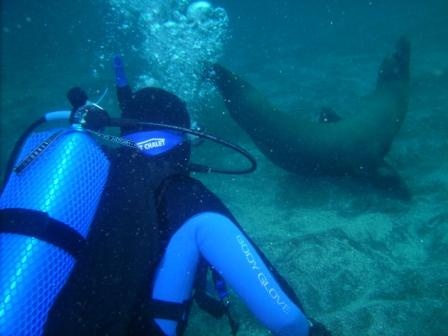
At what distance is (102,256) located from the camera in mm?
1764

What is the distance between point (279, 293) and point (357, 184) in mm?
3807

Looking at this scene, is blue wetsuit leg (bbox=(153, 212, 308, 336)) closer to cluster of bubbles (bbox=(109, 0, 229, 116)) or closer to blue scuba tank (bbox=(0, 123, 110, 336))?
blue scuba tank (bbox=(0, 123, 110, 336))

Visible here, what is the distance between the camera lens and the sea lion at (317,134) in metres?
5.31

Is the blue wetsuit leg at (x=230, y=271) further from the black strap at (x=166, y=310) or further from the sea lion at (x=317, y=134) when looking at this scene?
the sea lion at (x=317, y=134)

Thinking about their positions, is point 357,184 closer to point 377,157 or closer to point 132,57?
point 377,157

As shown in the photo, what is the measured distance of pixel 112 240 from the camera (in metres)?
1.81

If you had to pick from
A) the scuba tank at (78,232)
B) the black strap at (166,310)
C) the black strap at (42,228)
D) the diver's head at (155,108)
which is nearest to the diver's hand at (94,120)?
the scuba tank at (78,232)

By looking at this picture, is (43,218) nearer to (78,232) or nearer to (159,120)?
(78,232)

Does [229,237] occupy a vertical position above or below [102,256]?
below

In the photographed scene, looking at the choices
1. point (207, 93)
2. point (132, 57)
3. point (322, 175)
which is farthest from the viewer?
point (132, 57)

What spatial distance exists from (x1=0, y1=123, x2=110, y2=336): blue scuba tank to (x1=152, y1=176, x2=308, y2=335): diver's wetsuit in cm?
45

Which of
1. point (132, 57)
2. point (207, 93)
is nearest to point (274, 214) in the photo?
point (207, 93)

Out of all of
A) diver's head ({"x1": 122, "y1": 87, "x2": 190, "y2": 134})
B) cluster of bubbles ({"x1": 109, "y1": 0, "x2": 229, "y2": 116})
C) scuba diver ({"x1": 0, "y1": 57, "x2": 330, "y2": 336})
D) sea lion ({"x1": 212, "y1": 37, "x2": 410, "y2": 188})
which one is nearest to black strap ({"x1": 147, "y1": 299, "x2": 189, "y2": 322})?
scuba diver ({"x1": 0, "y1": 57, "x2": 330, "y2": 336})

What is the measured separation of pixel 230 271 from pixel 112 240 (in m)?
0.69
